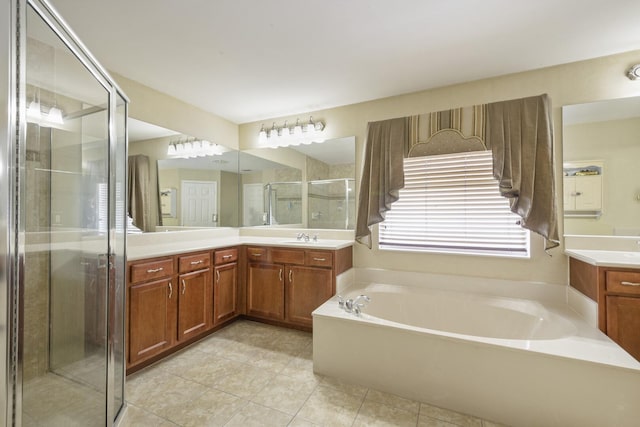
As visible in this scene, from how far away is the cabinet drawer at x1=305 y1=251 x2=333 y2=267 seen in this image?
2.51 metres

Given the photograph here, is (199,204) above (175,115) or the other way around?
the other way around

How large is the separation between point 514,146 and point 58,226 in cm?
309

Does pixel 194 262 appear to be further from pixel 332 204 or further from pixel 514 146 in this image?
pixel 514 146

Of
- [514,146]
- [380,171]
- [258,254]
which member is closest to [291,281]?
[258,254]

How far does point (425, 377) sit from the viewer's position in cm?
167

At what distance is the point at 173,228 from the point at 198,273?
71 cm

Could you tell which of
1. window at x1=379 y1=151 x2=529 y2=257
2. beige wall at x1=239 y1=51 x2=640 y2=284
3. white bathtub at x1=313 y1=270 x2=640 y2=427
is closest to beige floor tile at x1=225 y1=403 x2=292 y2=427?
white bathtub at x1=313 y1=270 x2=640 y2=427

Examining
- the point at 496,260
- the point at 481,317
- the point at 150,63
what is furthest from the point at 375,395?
the point at 150,63

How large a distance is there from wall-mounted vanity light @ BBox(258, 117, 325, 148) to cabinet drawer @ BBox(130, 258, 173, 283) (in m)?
1.85

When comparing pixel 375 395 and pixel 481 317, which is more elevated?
pixel 481 317

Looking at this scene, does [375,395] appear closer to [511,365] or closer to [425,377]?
[425,377]

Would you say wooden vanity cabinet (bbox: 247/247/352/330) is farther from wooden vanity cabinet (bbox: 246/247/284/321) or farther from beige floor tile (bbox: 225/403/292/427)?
beige floor tile (bbox: 225/403/292/427)

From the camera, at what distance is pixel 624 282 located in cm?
167

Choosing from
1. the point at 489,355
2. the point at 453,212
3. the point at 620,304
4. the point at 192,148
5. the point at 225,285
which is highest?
the point at 192,148
